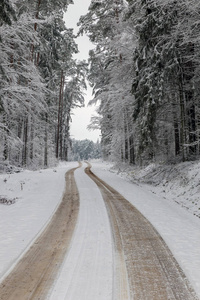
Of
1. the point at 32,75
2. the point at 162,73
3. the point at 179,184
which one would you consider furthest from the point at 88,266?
the point at 32,75

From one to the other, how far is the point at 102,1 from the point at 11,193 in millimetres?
18287

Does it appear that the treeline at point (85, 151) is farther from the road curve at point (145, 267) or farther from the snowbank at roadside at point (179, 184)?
the road curve at point (145, 267)

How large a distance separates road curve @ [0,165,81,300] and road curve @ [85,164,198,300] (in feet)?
3.17

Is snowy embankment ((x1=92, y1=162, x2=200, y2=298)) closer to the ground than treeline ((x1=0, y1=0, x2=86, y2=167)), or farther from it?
closer to the ground

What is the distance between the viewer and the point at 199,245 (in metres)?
4.38

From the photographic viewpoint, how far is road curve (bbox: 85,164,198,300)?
2.66 m

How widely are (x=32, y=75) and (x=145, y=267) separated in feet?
42.4

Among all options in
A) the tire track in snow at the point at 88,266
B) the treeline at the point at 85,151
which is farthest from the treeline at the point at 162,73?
the treeline at the point at 85,151

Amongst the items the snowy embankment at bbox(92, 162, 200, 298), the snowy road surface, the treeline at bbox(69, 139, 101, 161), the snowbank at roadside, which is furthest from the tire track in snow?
the treeline at bbox(69, 139, 101, 161)

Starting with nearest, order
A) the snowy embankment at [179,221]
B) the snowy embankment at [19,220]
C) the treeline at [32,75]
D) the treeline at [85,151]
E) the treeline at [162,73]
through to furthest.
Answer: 1. the snowy embankment at [179,221]
2. the snowy embankment at [19,220]
3. the treeline at [162,73]
4. the treeline at [32,75]
5. the treeline at [85,151]

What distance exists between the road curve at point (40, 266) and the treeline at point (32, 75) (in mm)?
6711

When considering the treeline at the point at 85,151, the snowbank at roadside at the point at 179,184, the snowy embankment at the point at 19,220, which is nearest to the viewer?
the snowy embankment at the point at 19,220

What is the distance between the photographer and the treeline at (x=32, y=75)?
38.3ft

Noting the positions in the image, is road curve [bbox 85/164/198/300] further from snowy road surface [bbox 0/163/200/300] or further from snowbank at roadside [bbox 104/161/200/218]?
snowbank at roadside [bbox 104/161/200/218]
